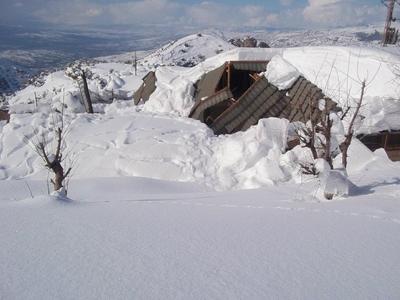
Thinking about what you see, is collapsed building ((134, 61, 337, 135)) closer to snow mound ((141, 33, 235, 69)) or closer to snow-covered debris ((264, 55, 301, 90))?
snow-covered debris ((264, 55, 301, 90))

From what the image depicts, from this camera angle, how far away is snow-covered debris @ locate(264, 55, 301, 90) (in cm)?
1377

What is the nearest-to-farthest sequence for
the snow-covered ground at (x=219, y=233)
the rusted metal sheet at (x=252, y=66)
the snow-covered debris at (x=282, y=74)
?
the snow-covered ground at (x=219, y=233)
the snow-covered debris at (x=282, y=74)
the rusted metal sheet at (x=252, y=66)

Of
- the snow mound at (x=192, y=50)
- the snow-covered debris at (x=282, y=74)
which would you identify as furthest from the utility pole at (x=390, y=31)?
the snow mound at (x=192, y=50)

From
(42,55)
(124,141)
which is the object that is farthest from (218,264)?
(42,55)

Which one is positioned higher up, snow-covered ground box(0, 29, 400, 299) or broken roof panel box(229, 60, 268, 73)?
broken roof panel box(229, 60, 268, 73)

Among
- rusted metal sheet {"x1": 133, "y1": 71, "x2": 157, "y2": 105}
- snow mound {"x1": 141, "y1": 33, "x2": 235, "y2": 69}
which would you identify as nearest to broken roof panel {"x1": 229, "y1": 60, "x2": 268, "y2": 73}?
rusted metal sheet {"x1": 133, "y1": 71, "x2": 157, "y2": 105}

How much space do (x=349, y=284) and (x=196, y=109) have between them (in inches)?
473

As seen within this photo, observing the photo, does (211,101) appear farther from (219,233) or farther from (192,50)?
(192,50)

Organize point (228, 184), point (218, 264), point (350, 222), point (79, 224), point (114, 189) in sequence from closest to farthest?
1. point (218, 264)
2. point (79, 224)
3. point (350, 222)
4. point (114, 189)
5. point (228, 184)

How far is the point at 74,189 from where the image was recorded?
8125 mm

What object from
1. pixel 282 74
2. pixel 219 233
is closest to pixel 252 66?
pixel 282 74

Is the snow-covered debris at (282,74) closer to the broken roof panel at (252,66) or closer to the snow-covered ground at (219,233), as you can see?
the broken roof panel at (252,66)

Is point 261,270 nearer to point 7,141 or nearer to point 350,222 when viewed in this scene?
point 350,222

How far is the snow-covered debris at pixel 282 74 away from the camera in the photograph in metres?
13.8
